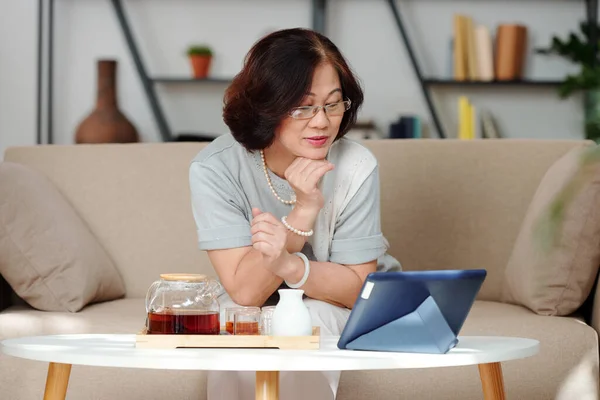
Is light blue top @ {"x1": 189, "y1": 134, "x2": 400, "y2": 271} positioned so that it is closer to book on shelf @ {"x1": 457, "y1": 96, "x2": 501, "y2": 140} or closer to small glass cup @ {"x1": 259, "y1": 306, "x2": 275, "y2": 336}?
small glass cup @ {"x1": 259, "y1": 306, "x2": 275, "y2": 336}

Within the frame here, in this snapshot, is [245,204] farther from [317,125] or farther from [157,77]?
[157,77]

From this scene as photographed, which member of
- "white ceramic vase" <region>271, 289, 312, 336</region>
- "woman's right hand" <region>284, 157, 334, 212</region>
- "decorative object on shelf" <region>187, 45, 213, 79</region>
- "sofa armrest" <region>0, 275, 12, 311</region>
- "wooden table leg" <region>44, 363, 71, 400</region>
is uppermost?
"decorative object on shelf" <region>187, 45, 213, 79</region>

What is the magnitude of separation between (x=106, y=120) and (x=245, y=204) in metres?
2.42

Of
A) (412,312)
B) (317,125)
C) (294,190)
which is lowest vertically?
(412,312)

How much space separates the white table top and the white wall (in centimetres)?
349

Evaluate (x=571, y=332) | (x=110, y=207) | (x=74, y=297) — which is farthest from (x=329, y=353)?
(x=110, y=207)

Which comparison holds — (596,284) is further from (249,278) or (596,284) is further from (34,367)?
(34,367)

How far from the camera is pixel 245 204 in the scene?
200 cm

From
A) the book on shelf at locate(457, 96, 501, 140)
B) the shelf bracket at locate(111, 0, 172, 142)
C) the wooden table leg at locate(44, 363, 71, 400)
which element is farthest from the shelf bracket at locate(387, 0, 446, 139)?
the wooden table leg at locate(44, 363, 71, 400)

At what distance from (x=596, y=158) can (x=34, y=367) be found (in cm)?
163

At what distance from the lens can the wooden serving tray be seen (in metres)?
1.36

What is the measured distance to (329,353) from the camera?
130cm

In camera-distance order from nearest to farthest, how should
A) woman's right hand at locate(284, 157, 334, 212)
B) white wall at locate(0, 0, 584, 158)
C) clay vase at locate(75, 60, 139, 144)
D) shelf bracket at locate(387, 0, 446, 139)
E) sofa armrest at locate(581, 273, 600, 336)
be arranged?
1. woman's right hand at locate(284, 157, 334, 212)
2. sofa armrest at locate(581, 273, 600, 336)
3. clay vase at locate(75, 60, 139, 144)
4. shelf bracket at locate(387, 0, 446, 139)
5. white wall at locate(0, 0, 584, 158)

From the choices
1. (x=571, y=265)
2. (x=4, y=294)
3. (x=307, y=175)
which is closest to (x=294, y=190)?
(x=307, y=175)
